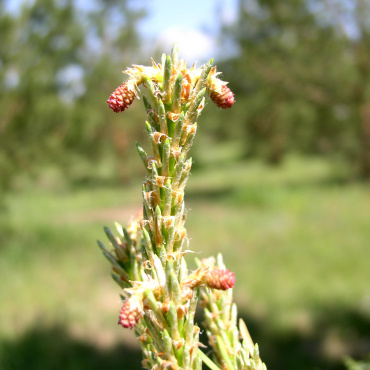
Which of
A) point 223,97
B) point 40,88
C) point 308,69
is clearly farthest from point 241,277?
point 308,69

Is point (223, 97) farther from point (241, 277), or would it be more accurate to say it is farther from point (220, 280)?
point (241, 277)

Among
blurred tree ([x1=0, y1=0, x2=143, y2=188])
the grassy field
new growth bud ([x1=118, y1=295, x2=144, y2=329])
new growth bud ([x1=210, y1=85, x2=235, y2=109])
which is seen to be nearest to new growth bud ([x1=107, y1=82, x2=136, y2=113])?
new growth bud ([x1=210, y1=85, x2=235, y2=109])

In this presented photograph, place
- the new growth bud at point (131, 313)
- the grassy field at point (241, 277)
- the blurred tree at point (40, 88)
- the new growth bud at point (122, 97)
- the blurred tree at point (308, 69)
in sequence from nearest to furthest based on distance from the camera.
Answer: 1. the new growth bud at point (131, 313)
2. the new growth bud at point (122, 97)
3. the grassy field at point (241, 277)
4. the blurred tree at point (40, 88)
5. the blurred tree at point (308, 69)

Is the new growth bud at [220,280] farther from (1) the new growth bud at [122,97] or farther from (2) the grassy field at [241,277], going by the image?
(2) the grassy field at [241,277]

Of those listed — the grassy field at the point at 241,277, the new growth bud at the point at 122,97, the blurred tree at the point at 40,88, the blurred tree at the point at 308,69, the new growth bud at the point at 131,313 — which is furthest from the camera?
the blurred tree at the point at 308,69

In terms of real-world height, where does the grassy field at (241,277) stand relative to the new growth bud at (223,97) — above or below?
above

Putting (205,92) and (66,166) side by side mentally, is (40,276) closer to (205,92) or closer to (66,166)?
(66,166)

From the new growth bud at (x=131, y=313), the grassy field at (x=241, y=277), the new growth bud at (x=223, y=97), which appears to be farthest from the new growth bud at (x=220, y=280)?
the grassy field at (x=241, y=277)
